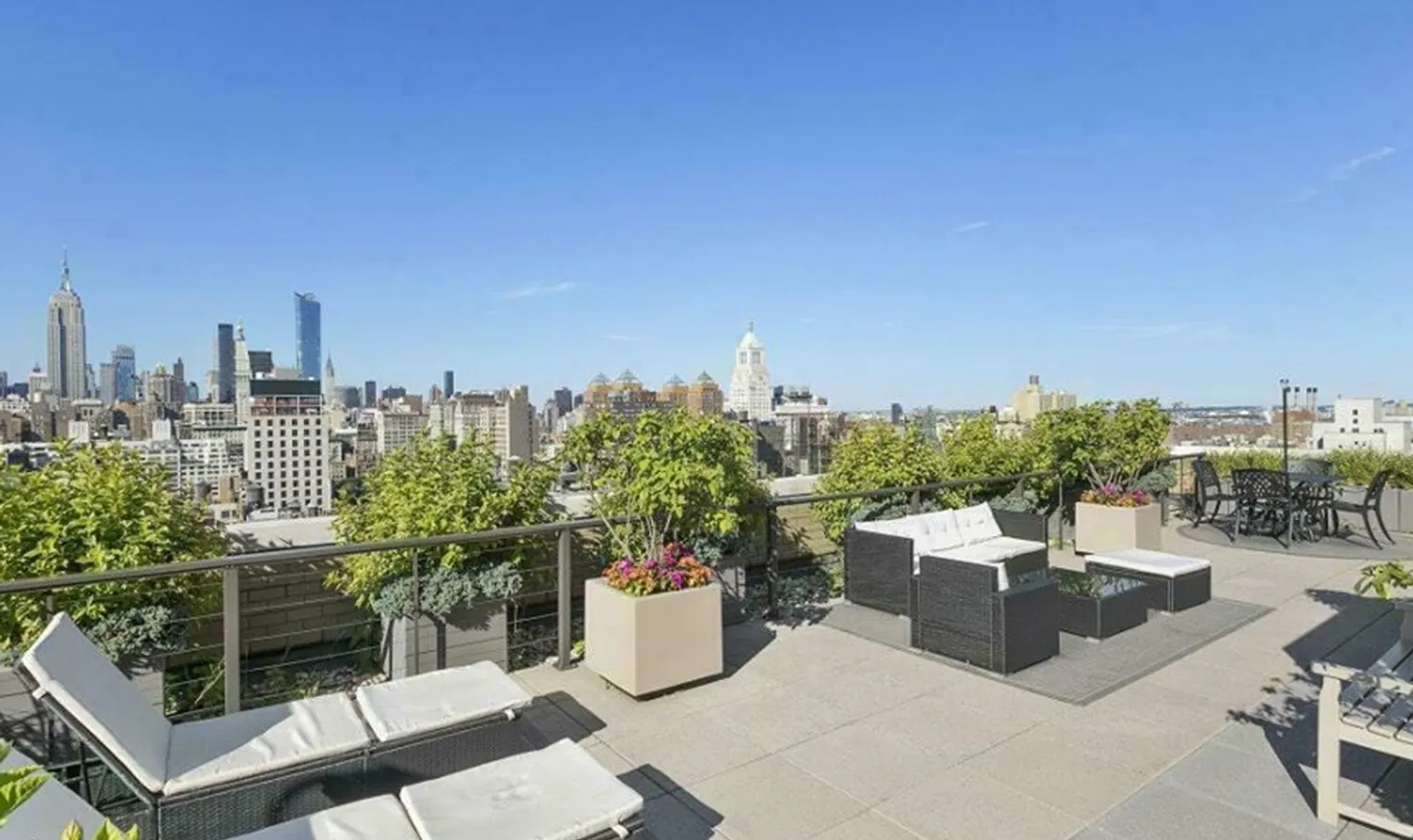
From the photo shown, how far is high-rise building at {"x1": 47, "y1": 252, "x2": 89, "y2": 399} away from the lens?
62250mm

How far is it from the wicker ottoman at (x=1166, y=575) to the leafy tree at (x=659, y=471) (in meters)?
3.23

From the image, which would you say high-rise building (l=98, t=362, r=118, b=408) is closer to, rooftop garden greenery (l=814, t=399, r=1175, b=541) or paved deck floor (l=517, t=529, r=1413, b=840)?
rooftop garden greenery (l=814, t=399, r=1175, b=541)

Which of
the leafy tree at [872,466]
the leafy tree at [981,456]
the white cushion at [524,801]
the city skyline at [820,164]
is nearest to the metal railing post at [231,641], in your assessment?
the white cushion at [524,801]

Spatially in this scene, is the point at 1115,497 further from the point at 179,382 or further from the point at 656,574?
the point at 179,382

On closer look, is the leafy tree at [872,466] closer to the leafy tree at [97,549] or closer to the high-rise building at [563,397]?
the leafy tree at [97,549]

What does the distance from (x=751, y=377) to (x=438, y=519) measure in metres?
45.8

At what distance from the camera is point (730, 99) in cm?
1413

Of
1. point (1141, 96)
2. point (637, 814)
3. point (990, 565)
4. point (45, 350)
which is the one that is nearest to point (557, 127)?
point (1141, 96)

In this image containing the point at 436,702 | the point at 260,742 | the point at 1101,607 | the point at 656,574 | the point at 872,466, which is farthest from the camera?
the point at 872,466

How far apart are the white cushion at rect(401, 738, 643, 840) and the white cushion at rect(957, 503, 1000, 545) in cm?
467

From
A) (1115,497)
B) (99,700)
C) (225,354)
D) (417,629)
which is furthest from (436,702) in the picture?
(225,354)

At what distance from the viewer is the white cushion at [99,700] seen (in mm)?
2295

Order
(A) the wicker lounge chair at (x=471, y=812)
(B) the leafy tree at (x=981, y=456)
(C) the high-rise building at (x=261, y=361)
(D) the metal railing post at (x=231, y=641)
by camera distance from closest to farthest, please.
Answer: (A) the wicker lounge chair at (x=471, y=812) < (D) the metal railing post at (x=231, y=641) < (B) the leafy tree at (x=981, y=456) < (C) the high-rise building at (x=261, y=361)

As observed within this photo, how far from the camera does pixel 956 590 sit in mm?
4535
